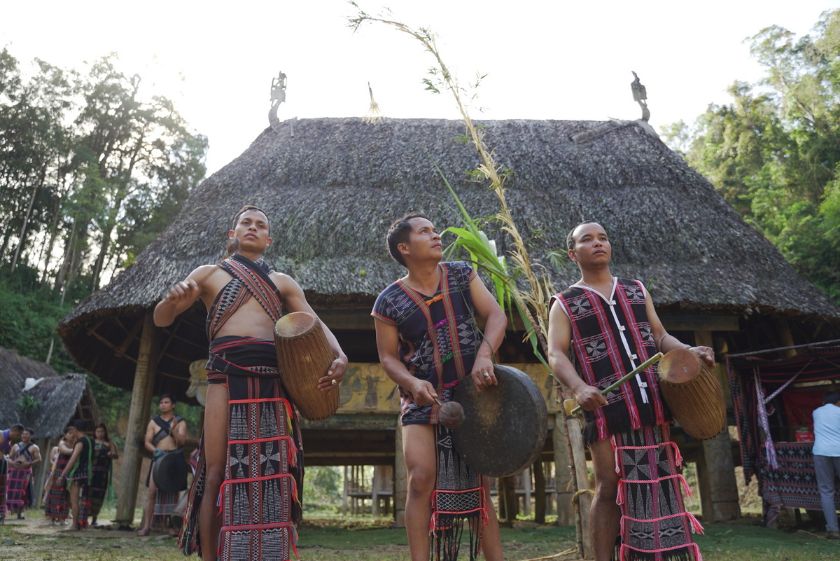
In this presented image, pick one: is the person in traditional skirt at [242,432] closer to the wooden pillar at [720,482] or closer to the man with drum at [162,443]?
the man with drum at [162,443]

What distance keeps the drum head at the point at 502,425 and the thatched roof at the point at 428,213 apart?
503 cm

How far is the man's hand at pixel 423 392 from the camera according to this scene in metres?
2.93

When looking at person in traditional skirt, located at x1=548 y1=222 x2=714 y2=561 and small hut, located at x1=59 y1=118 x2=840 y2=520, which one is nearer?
person in traditional skirt, located at x1=548 y1=222 x2=714 y2=561

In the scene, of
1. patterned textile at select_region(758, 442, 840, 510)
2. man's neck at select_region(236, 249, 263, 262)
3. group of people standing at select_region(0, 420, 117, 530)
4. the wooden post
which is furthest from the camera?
group of people standing at select_region(0, 420, 117, 530)

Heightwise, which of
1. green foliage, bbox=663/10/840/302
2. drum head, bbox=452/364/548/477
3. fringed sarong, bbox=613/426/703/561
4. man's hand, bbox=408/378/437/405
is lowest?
fringed sarong, bbox=613/426/703/561

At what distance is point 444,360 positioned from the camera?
10.4 feet

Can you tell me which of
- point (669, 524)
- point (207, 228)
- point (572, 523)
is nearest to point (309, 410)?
point (669, 524)

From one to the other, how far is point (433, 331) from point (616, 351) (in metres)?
0.80

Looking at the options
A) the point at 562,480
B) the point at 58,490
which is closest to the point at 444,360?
the point at 562,480

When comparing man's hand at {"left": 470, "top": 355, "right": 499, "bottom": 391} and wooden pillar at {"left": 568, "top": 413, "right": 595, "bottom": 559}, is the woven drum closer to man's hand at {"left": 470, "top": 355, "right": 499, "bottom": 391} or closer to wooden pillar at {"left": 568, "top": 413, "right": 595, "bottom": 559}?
man's hand at {"left": 470, "top": 355, "right": 499, "bottom": 391}

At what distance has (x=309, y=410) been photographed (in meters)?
3.11

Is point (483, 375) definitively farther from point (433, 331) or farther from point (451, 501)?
point (451, 501)

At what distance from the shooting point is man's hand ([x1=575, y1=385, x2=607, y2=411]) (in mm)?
2951

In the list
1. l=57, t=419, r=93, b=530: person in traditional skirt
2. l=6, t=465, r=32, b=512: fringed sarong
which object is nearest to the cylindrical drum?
l=57, t=419, r=93, b=530: person in traditional skirt
